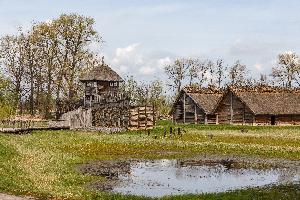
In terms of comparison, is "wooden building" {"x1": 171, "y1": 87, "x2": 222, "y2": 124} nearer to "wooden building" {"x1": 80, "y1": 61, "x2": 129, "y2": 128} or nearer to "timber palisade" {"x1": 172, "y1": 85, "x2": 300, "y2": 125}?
"timber palisade" {"x1": 172, "y1": 85, "x2": 300, "y2": 125}

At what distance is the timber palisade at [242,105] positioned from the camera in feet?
243

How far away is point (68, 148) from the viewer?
39.9 m

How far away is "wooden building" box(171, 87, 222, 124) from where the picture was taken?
261 feet

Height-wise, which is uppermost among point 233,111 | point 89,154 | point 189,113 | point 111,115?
point 233,111

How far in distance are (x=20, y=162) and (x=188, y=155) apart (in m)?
13.8

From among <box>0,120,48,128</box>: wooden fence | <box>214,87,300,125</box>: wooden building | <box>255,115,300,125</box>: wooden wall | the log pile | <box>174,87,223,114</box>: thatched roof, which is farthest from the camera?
<box>174,87,223,114</box>: thatched roof

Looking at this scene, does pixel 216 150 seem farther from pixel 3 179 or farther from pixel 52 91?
pixel 52 91

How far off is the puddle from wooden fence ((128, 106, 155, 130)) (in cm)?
3367

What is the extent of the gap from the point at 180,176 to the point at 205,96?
5555cm

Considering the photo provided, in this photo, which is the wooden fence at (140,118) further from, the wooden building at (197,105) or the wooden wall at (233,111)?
the wooden wall at (233,111)

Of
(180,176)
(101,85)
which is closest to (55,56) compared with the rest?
(101,85)

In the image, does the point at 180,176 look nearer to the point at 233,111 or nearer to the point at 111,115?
the point at 111,115

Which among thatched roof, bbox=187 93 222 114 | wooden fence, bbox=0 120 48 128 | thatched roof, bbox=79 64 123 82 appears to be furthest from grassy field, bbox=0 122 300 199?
thatched roof, bbox=187 93 222 114

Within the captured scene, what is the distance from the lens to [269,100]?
75312 millimetres
